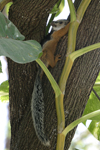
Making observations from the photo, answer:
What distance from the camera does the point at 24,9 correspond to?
1604 mm

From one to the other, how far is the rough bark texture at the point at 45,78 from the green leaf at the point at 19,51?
60 cm

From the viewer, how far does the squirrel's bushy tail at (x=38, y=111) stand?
134cm

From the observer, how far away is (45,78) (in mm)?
1583

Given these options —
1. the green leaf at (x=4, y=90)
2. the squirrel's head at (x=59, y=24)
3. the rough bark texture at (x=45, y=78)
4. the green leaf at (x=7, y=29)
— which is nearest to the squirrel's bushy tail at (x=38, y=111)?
the rough bark texture at (x=45, y=78)

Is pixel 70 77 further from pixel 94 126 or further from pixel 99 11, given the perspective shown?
pixel 94 126

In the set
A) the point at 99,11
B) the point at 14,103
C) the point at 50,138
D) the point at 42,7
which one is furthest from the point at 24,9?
the point at 50,138

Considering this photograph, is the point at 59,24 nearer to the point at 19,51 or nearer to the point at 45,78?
the point at 45,78

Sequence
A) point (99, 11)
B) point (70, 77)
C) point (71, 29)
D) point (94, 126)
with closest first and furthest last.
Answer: point (71, 29)
point (70, 77)
point (99, 11)
point (94, 126)

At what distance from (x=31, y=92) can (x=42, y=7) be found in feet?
2.30

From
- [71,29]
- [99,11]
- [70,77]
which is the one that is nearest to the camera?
[71,29]

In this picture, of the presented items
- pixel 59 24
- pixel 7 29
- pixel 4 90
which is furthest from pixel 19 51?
pixel 59 24

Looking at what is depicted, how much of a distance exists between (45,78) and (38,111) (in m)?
0.28

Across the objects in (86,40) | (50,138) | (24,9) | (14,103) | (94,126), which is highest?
(24,9)

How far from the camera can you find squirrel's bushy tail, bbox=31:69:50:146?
4.41 ft
